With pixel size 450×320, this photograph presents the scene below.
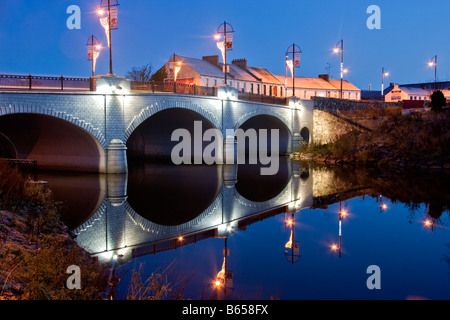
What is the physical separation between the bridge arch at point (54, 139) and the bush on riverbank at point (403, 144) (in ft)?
68.0

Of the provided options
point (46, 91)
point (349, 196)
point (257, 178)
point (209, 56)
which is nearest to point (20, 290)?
point (349, 196)

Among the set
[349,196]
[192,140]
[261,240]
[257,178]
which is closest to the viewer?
[261,240]

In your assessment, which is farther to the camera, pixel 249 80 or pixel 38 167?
pixel 249 80

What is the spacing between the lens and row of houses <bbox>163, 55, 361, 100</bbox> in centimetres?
5534

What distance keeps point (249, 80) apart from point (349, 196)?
148 feet

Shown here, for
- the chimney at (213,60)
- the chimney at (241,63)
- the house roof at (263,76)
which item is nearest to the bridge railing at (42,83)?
the chimney at (213,60)

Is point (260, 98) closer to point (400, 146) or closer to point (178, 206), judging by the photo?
point (400, 146)

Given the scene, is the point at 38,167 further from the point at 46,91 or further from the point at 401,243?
the point at 401,243

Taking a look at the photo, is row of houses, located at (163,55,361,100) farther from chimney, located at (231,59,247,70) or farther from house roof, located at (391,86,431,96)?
house roof, located at (391,86,431,96)

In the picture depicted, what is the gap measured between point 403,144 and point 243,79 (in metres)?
30.9

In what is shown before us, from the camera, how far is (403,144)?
3597 centimetres

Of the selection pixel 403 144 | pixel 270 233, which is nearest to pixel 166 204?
pixel 270 233

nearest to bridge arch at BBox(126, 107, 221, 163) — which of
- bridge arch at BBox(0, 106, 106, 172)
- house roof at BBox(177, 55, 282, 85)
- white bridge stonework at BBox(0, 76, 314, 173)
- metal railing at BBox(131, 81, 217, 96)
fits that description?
metal railing at BBox(131, 81, 217, 96)

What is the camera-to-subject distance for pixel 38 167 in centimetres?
3092
